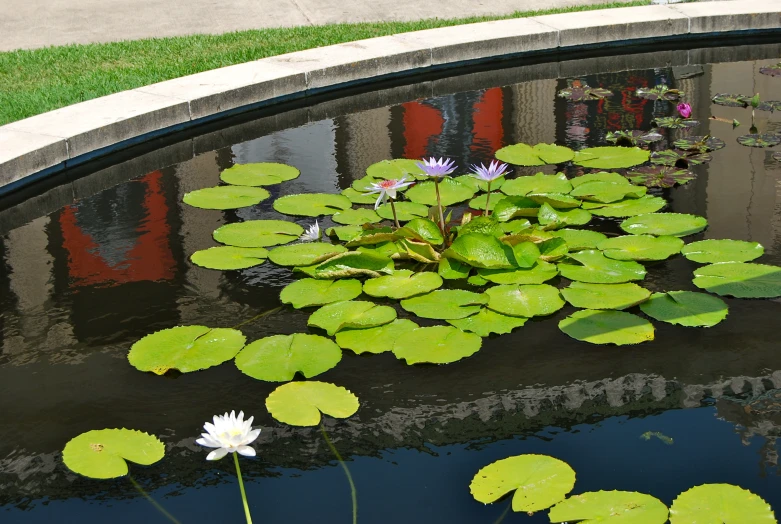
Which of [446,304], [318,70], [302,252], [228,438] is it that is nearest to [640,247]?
[446,304]

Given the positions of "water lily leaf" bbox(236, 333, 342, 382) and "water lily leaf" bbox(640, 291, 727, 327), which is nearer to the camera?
"water lily leaf" bbox(236, 333, 342, 382)

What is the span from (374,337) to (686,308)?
1.08 metres

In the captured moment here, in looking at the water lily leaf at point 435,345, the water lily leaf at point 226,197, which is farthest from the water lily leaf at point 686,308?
the water lily leaf at point 226,197

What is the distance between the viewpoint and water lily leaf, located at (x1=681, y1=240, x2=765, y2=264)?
11.6ft

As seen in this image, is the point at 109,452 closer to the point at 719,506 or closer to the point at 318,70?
the point at 719,506

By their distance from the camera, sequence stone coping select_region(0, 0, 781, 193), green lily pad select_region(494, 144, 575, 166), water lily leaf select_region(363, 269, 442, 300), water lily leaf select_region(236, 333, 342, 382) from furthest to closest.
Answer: stone coping select_region(0, 0, 781, 193), green lily pad select_region(494, 144, 575, 166), water lily leaf select_region(363, 269, 442, 300), water lily leaf select_region(236, 333, 342, 382)

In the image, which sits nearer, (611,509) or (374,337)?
(611,509)

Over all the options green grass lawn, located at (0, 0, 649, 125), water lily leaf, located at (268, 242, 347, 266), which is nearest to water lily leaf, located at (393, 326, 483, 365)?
water lily leaf, located at (268, 242, 347, 266)

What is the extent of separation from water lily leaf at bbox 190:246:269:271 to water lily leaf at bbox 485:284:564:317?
0.96 metres

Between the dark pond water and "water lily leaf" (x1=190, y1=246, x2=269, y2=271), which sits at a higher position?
"water lily leaf" (x1=190, y1=246, x2=269, y2=271)

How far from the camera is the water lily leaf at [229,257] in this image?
12.0ft

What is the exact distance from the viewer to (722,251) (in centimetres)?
358

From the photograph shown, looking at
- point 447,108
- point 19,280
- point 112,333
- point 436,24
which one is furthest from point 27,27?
point 112,333

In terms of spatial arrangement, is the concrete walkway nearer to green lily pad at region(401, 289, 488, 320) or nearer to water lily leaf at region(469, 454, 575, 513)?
green lily pad at region(401, 289, 488, 320)
